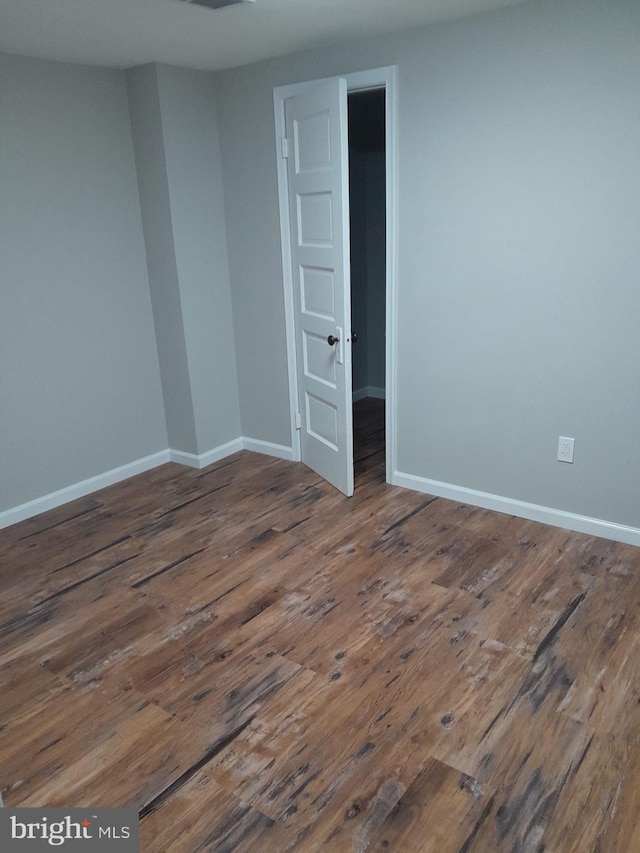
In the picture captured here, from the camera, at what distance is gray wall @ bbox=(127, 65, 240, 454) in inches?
139

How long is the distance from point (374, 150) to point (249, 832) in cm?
478

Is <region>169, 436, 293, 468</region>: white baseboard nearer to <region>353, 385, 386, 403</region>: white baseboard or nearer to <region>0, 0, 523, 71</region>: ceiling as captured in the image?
<region>353, 385, 386, 403</region>: white baseboard

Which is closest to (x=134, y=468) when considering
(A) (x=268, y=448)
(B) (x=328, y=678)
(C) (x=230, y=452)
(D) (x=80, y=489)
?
(D) (x=80, y=489)

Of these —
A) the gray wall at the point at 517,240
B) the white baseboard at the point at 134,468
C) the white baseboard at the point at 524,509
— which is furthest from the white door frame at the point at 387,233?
the white baseboard at the point at 134,468

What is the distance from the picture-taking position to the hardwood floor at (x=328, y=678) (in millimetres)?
1699

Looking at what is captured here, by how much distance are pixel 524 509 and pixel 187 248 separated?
2.42m

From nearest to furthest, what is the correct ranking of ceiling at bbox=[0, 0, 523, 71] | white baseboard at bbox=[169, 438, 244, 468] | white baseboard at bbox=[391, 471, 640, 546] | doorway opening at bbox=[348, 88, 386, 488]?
ceiling at bbox=[0, 0, 523, 71] → white baseboard at bbox=[391, 471, 640, 546] → white baseboard at bbox=[169, 438, 244, 468] → doorway opening at bbox=[348, 88, 386, 488]

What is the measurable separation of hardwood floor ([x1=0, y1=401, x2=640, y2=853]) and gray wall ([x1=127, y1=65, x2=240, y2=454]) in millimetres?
908

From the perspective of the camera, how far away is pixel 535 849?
1.58 meters

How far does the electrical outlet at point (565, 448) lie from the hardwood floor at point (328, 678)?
37 cm

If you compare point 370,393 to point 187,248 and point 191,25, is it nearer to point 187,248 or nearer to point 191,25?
point 187,248

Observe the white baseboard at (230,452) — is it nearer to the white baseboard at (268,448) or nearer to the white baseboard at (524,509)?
the white baseboard at (268,448)

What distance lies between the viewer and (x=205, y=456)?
411 cm

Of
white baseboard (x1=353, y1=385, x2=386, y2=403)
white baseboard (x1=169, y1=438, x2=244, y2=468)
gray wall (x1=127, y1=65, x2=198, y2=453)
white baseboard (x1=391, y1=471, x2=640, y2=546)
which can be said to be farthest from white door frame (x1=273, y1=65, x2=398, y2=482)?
white baseboard (x1=353, y1=385, x2=386, y2=403)
